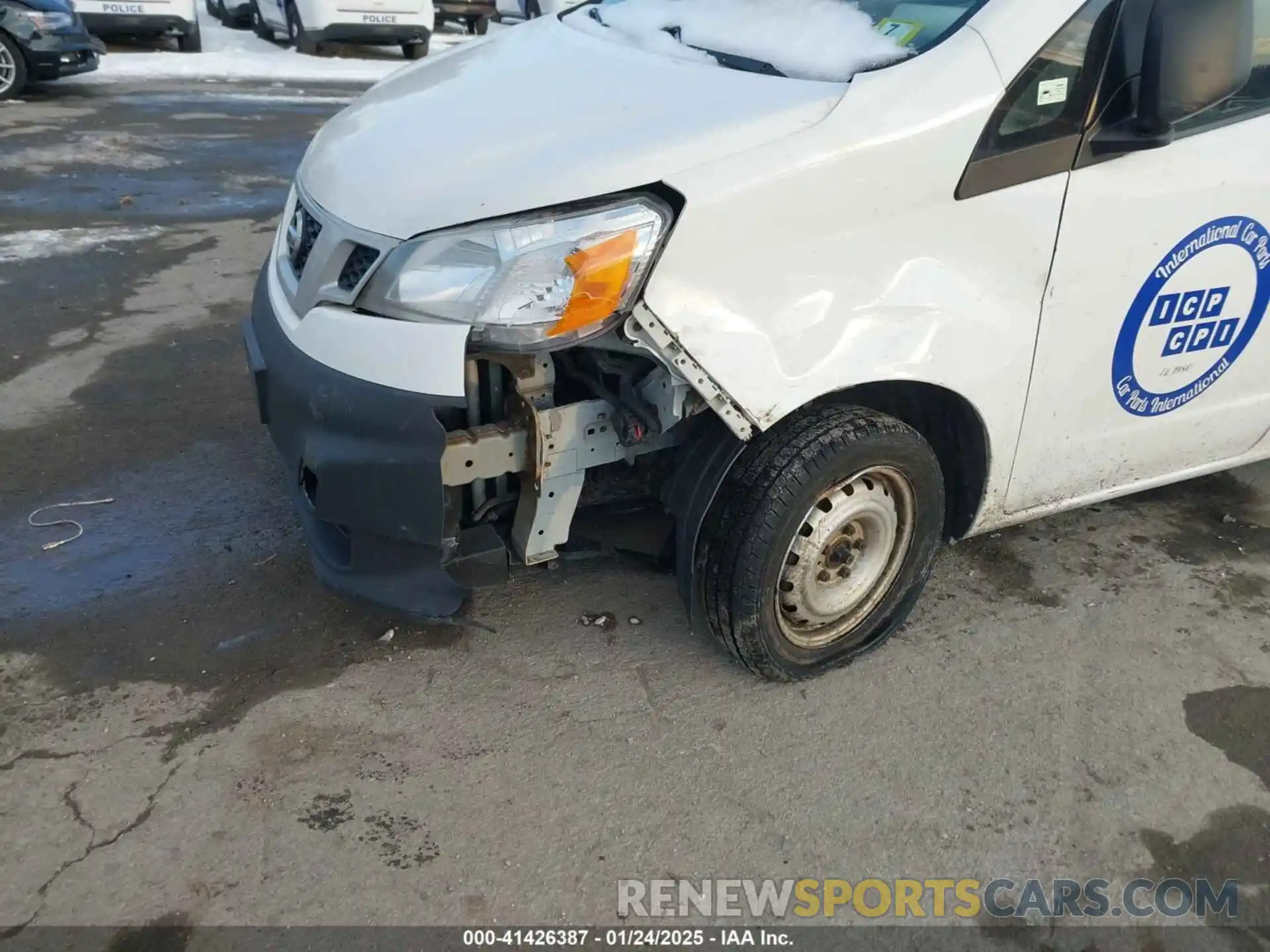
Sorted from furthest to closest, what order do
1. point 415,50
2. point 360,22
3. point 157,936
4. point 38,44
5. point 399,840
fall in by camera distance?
point 415,50 < point 360,22 < point 38,44 < point 399,840 < point 157,936

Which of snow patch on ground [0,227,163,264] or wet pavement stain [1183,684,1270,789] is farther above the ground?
snow patch on ground [0,227,163,264]

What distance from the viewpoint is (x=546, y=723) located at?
8.43 feet

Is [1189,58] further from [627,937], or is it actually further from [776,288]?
[627,937]

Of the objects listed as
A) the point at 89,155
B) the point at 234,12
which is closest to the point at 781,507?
the point at 89,155

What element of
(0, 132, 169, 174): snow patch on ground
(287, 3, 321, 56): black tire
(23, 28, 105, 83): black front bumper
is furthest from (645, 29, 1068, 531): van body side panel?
(287, 3, 321, 56): black tire

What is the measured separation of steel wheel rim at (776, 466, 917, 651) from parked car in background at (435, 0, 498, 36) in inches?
571

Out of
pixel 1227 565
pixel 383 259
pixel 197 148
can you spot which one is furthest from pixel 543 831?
pixel 197 148

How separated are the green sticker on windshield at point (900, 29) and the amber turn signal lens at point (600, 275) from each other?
905 millimetres

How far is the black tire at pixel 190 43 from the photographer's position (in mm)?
13539

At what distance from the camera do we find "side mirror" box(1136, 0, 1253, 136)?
2.26m

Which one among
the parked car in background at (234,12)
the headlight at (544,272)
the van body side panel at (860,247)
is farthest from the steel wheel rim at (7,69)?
the van body side panel at (860,247)

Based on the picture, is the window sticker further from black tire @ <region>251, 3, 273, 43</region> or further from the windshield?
black tire @ <region>251, 3, 273, 43</region>

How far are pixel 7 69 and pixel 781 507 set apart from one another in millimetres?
10596

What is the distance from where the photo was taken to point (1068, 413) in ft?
8.86
